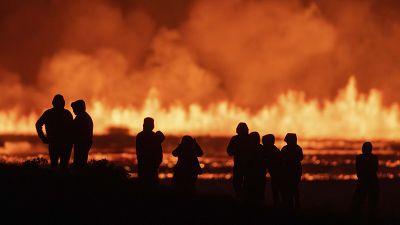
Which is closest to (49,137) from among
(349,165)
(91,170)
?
(91,170)

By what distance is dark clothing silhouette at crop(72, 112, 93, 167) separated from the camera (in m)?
24.7

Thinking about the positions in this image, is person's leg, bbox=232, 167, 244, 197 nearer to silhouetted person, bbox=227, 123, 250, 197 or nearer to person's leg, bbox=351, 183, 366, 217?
silhouetted person, bbox=227, 123, 250, 197

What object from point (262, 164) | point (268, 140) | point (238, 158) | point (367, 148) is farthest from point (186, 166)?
point (367, 148)

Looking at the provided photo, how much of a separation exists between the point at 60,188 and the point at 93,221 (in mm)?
3219

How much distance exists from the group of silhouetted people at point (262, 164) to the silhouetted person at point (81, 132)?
3981 mm

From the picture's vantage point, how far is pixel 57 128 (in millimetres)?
24594

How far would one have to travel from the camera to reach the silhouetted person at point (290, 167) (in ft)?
78.6

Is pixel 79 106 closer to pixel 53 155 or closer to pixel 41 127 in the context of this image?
pixel 41 127

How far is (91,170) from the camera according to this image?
25.5 meters

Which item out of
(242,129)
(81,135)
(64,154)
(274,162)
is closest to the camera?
(242,129)

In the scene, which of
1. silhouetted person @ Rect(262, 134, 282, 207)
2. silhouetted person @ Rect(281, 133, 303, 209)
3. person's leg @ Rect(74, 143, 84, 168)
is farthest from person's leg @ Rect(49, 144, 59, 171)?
silhouetted person @ Rect(281, 133, 303, 209)

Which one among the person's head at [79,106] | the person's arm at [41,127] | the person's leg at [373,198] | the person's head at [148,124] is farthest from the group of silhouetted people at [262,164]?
the person's arm at [41,127]

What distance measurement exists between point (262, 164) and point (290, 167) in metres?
0.80

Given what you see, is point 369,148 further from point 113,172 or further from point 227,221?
point 113,172
